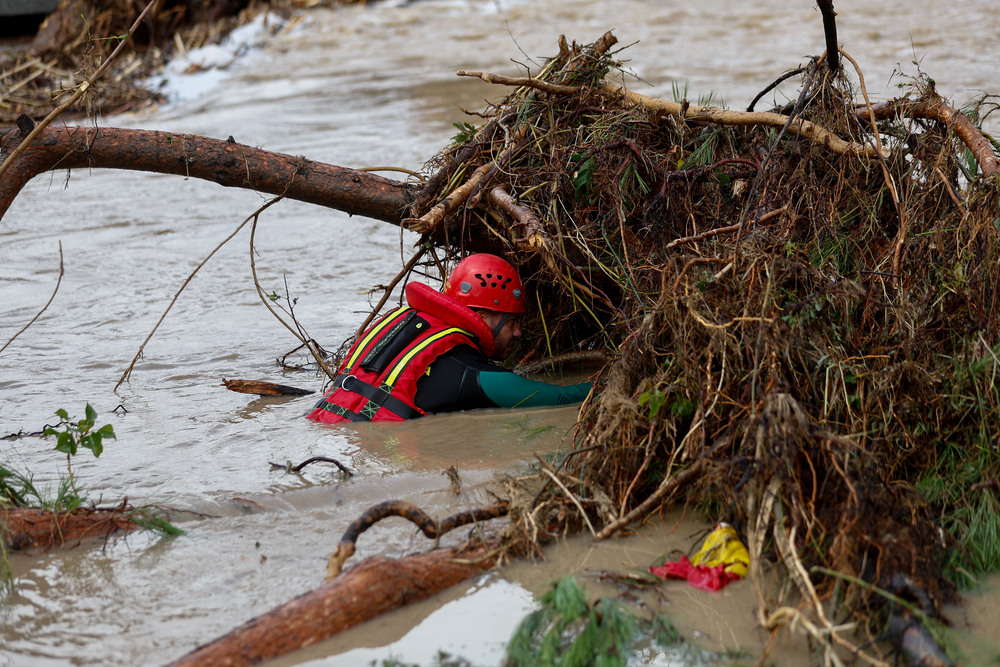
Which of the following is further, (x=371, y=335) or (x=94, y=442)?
(x=371, y=335)

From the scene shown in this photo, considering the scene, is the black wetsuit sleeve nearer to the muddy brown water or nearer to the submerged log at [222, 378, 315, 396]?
the muddy brown water

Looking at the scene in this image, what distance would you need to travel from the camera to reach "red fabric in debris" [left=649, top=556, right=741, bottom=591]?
2852 millimetres

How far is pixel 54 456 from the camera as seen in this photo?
4.29 meters

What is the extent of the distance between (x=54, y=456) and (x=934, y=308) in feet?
13.1

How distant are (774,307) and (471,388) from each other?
Result: 5.60ft

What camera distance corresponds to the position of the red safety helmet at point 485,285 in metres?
4.64

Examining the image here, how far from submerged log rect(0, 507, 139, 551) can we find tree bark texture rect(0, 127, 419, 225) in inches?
75.3

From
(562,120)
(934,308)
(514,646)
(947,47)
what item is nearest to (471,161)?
(562,120)

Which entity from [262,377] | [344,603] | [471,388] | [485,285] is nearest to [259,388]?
[262,377]

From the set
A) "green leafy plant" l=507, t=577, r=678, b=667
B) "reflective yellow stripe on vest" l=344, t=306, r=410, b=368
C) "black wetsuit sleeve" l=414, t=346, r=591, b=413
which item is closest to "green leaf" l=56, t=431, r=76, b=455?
"reflective yellow stripe on vest" l=344, t=306, r=410, b=368

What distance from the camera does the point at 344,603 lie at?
8.75 ft

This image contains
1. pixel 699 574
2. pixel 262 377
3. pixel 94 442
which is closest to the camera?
pixel 699 574

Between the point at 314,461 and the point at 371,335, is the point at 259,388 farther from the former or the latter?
the point at 314,461

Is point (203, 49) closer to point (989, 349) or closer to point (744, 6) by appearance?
point (744, 6)
